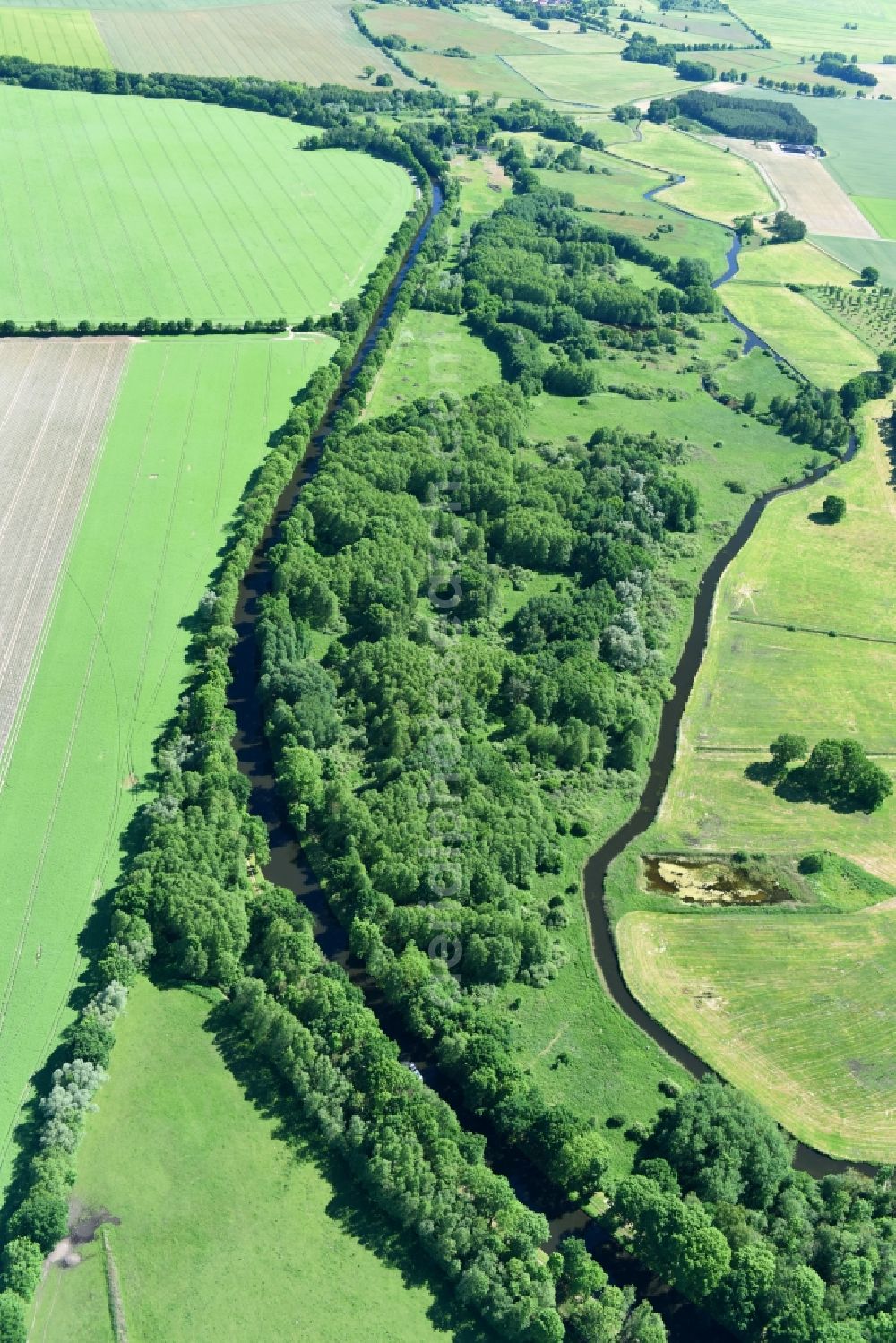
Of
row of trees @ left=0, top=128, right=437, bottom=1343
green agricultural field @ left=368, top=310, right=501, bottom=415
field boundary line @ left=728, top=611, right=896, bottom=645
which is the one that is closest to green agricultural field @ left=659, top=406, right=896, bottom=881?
field boundary line @ left=728, top=611, right=896, bottom=645

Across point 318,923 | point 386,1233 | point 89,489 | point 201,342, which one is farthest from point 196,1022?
point 201,342

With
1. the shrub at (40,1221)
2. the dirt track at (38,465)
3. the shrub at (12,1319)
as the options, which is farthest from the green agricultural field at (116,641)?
the shrub at (12,1319)

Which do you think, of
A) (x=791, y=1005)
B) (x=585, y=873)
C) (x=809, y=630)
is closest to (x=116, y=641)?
(x=585, y=873)

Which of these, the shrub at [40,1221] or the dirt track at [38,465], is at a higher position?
the dirt track at [38,465]

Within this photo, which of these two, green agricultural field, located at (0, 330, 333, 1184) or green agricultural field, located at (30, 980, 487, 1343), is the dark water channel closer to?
green agricultural field, located at (0, 330, 333, 1184)

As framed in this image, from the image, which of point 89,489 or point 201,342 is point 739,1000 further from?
point 201,342

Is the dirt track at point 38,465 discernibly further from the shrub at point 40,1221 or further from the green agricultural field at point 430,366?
the shrub at point 40,1221
